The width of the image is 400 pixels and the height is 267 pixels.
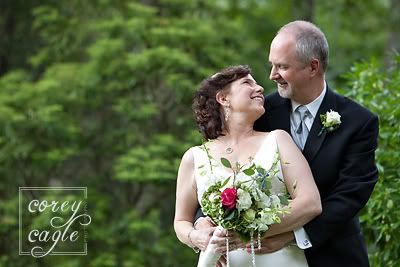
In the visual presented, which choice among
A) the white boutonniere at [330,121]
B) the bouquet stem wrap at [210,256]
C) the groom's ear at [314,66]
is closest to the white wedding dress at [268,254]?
the bouquet stem wrap at [210,256]

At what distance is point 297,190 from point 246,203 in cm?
35

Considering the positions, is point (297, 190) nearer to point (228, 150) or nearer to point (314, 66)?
point (228, 150)

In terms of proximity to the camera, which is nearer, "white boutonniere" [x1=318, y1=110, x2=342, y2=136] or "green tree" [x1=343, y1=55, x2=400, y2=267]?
"white boutonniere" [x1=318, y1=110, x2=342, y2=136]

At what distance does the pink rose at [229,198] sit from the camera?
12.3 feet

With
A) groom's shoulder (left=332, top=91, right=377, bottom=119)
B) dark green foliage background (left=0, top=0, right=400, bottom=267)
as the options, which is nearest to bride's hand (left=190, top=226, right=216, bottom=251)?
groom's shoulder (left=332, top=91, right=377, bottom=119)

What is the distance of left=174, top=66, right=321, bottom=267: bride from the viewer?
13.1 feet

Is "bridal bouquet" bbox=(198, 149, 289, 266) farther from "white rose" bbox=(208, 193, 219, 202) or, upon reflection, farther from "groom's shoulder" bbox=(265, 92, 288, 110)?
"groom's shoulder" bbox=(265, 92, 288, 110)

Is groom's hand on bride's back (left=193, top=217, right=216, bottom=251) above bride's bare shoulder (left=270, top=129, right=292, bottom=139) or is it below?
below

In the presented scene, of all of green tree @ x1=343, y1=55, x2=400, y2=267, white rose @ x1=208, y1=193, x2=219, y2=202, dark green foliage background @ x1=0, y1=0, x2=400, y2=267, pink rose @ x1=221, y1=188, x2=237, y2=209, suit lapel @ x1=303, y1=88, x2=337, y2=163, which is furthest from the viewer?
dark green foliage background @ x1=0, y1=0, x2=400, y2=267

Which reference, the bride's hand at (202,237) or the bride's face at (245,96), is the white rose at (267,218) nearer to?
the bride's hand at (202,237)

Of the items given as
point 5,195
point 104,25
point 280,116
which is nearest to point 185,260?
point 5,195

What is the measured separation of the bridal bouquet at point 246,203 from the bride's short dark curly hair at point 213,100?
17.3 inches

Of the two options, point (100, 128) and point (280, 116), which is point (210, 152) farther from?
point (100, 128)

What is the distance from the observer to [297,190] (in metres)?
3.99
